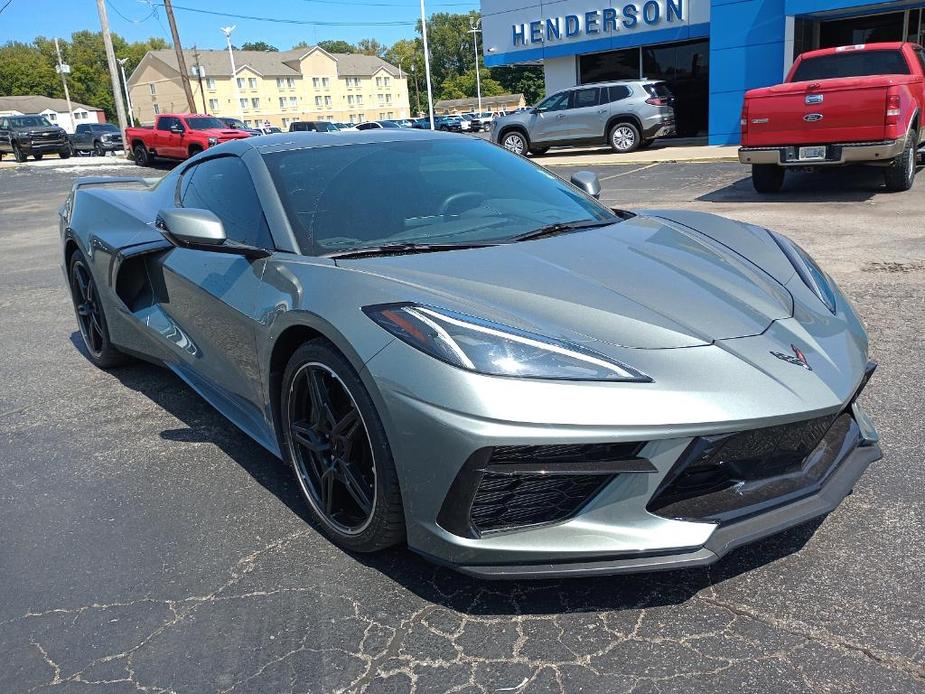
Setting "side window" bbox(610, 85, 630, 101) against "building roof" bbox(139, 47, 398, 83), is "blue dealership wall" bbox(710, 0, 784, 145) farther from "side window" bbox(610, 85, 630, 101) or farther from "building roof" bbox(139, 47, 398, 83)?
"building roof" bbox(139, 47, 398, 83)

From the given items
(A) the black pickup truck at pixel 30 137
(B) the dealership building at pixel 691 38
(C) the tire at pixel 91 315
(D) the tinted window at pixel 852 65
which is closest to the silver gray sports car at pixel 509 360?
(C) the tire at pixel 91 315

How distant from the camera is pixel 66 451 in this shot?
380 cm

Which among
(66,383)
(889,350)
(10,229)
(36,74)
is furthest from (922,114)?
(36,74)

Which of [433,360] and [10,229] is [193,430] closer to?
[433,360]

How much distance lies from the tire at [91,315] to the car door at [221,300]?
3.15ft

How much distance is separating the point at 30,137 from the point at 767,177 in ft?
109

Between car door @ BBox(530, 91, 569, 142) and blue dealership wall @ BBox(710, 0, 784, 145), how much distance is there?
364cm

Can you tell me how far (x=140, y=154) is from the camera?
27.9 meters

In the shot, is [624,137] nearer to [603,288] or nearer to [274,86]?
[603,288]

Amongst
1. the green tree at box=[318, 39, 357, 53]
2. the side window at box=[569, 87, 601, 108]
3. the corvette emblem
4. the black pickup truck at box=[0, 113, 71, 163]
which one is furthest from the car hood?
the green tree at box=[318, 39, 357, 53]

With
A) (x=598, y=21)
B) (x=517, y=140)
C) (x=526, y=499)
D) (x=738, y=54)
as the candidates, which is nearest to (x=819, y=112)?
(x=526, y=499)

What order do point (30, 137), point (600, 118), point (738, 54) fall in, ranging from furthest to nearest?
point (30, 137) < point (600, 118) < point (738, 54)

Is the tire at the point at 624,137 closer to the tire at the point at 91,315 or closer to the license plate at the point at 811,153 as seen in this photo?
the license plate at the point at 811,153

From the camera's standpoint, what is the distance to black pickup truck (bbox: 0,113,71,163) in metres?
34.5
